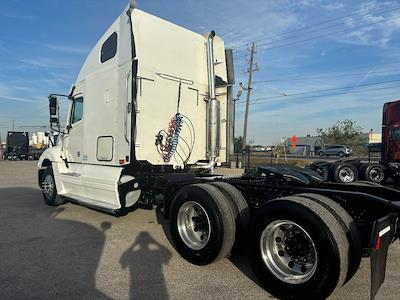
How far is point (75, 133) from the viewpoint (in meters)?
8.43

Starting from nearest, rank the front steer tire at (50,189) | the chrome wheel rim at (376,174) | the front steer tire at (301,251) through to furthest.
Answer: the front steer tire at (301,251) < the front steer tire at (50,189) < the chrome wheel rim at (376,174)

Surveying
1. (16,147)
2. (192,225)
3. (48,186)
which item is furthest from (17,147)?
(192,225)

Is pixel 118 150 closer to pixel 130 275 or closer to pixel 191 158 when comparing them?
pixel 191 158

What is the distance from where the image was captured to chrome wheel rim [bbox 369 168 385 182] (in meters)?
13.6

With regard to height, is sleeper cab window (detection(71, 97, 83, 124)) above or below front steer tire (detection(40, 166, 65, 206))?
above

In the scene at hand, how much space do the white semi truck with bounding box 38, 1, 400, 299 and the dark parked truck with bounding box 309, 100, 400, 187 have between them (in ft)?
22.8

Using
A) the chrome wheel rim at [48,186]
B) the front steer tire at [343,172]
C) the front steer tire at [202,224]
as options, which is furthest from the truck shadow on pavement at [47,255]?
the front steer tire at [343,172]

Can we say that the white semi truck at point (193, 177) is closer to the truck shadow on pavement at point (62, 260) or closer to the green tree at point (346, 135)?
the truck shadow on pavement at point (62, 260)

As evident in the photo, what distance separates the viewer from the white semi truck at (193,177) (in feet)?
12.2

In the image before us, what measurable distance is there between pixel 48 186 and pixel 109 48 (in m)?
3.93

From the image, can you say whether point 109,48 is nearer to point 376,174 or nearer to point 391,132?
point 376,174

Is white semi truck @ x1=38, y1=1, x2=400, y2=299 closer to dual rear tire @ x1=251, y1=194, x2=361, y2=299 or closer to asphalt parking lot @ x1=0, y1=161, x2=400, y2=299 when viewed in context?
dual rear tire @ x1=251, y1=194, x2=361, y2=299

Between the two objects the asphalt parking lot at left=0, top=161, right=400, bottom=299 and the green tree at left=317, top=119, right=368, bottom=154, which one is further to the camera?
the green tree at left=317, top=119, right=368, bottom=154

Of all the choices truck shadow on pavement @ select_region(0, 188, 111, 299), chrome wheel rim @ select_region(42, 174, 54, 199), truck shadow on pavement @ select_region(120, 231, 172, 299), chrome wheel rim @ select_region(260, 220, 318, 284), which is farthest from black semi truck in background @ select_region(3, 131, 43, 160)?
chrome wheel rim @ select_region(260, 220, 318, 284)
